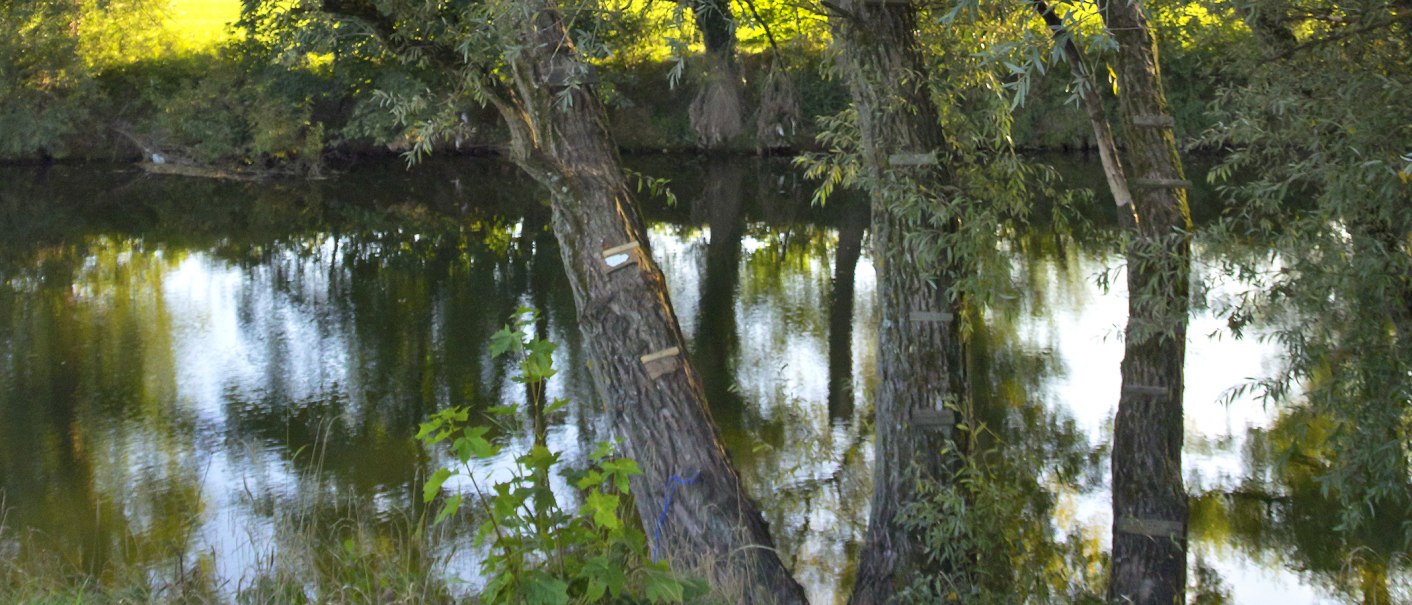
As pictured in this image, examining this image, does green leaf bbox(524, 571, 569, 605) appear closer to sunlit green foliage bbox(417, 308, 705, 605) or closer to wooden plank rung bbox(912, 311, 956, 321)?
sunlit green foliage bbox(417, 308, 705, 605)

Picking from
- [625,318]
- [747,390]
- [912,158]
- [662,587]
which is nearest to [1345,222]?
[912,158]

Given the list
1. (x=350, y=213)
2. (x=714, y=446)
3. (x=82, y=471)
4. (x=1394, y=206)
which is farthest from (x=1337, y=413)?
(x=350, y=213)

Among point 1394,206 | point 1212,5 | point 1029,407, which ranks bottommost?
point 1029,407

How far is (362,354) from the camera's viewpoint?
12.6 m

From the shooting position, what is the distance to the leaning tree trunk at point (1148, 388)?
6.56 metres

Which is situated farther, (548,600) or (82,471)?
(82,471)

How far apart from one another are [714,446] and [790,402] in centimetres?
499

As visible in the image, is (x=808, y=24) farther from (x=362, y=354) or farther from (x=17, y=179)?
(x=17, y=179)

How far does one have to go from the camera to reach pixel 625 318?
603cm

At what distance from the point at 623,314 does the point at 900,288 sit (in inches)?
52.1

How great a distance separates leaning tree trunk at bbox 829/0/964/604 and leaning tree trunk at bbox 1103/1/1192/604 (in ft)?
3.40

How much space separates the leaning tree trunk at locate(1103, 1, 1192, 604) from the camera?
6.56 meters

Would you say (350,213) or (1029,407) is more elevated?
(350,213)

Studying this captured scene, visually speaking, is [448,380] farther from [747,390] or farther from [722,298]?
[722,298]
